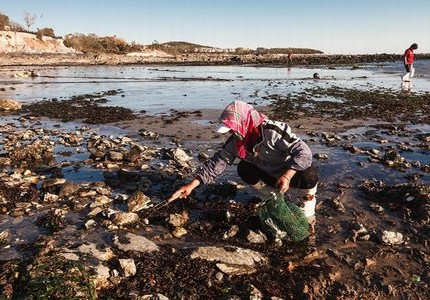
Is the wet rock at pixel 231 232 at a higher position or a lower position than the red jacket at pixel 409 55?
lower

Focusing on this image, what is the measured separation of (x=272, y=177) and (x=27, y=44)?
8571 cm

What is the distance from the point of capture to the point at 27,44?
79562mm

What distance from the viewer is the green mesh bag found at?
5.03m

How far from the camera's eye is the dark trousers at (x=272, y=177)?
5391 mm

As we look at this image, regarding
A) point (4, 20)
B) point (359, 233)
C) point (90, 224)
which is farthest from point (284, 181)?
point (4, 20)

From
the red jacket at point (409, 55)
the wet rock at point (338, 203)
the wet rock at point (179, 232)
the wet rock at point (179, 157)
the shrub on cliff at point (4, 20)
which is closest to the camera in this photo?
the wet rock at point (179, 232)

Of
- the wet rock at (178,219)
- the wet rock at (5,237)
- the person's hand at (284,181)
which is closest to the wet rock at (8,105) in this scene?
the wet rock at (5,237)

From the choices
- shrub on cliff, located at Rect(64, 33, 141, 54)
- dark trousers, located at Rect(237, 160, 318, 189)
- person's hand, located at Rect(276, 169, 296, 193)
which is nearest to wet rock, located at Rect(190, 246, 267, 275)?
person's hand, located at Rect(276, 169, 296, 193)

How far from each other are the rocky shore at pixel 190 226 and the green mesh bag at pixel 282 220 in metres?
0.14

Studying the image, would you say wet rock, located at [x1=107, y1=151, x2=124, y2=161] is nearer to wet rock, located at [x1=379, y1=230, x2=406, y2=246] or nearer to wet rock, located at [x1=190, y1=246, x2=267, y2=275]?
wet rock, located at [x1=190, y1=246, x2=267, y2=275]

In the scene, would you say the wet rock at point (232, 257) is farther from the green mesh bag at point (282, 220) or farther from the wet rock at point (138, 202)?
the wet rock at point (138, 202)

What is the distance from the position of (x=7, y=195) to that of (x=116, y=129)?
6218mm

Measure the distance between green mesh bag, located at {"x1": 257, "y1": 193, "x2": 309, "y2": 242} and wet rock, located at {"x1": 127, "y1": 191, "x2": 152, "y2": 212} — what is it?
1.95 meters

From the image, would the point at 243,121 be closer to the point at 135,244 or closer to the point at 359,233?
the point at 135,244
